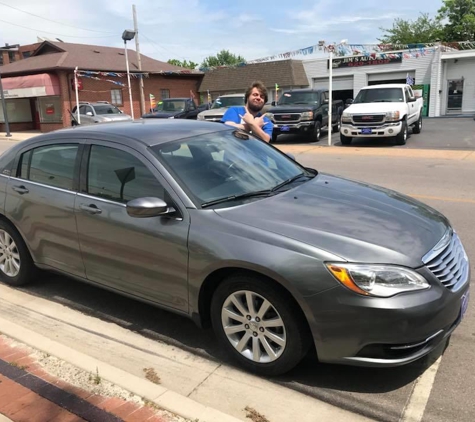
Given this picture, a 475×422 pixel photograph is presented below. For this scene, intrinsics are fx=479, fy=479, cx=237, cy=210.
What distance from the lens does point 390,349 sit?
8.86 ft

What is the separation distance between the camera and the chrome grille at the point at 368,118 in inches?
618

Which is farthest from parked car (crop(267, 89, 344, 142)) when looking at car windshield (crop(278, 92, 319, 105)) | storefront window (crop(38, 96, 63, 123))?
storefront window (crop(38, 96, 63, 123))

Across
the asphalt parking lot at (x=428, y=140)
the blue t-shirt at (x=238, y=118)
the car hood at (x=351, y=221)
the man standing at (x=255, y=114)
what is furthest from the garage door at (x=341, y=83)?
the car hood at (x=351, y=221)

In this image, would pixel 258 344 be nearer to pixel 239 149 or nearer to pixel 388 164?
pixel 239 149

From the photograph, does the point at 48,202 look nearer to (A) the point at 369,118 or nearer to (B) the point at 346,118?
(A) the point at 369,118

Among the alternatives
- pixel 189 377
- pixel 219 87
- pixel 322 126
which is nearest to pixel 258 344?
pixel 189 377

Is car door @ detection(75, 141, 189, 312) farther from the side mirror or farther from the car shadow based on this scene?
the car shadow

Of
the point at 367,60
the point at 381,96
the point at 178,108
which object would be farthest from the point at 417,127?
the point at 367,60

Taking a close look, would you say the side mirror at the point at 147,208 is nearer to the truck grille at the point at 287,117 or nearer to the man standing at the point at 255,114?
the man standing at the point at 255,114

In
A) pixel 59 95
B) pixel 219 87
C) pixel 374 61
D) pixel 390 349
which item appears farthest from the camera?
pixel 219 87

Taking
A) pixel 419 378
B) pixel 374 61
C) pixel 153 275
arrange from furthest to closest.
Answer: pixel 374 61 < pixel 153 275 < pixel 419 378

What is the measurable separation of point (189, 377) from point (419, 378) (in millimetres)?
1456

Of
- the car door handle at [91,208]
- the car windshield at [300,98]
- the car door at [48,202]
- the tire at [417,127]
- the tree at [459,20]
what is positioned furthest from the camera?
the tree at [459,20]

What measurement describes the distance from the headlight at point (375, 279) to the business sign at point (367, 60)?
31.4 metres
